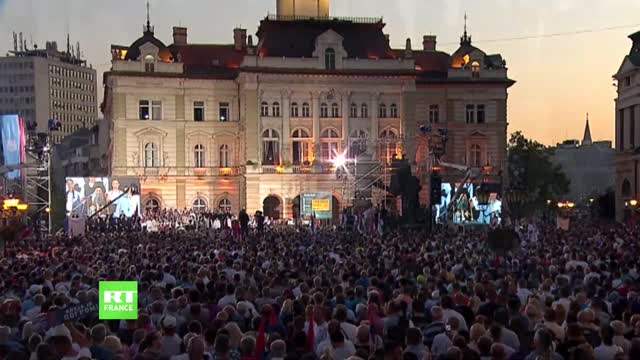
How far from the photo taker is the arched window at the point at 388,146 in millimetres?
74750

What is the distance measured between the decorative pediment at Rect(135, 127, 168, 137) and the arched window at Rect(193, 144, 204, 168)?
283 centimetres

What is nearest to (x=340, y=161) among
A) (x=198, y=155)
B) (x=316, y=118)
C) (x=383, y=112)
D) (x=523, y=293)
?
(x=316, y=118)

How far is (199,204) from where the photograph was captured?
74.2 m

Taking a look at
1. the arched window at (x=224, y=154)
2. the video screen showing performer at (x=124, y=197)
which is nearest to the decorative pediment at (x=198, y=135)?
the arched window at (x=224, y=154)

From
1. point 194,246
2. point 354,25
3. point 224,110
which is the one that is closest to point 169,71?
point 224,110

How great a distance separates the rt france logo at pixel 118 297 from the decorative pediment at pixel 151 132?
202 ft

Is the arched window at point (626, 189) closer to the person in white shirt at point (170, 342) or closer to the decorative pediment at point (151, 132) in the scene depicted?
the decorative pediment at point (151, 132)

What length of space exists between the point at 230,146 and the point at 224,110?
297cm

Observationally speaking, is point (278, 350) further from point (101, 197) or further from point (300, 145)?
point (300, 145)

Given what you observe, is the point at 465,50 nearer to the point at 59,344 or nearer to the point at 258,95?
the point at 258,95

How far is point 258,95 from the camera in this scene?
240ft

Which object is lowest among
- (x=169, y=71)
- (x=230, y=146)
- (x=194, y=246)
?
(x=194, y=246)

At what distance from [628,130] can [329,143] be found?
26.9 m

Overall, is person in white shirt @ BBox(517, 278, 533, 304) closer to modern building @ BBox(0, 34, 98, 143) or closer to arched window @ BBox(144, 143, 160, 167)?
arched window @ BBox(144, 143, 160, 167)
